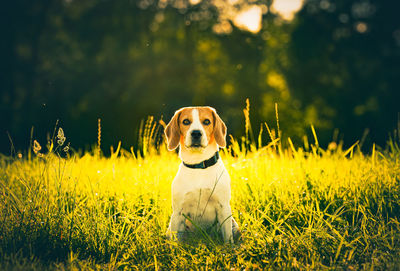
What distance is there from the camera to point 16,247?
11.3ft

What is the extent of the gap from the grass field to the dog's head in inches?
31.8

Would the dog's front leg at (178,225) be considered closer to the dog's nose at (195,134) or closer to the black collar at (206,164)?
the black collar at (206,164)

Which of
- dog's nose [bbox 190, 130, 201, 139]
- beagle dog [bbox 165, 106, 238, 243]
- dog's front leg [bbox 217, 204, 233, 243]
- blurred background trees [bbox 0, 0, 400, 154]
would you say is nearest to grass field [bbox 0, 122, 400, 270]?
dog's front leg [bbox 217, 204, 233, 243]

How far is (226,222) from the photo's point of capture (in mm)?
3523

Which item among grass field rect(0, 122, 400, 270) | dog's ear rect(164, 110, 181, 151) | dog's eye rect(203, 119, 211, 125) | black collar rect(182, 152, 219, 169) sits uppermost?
dog's eye rect(203, 119, 211, 125)

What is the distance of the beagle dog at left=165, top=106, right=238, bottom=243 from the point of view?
351 centimetres

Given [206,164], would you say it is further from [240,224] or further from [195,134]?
[240,224]

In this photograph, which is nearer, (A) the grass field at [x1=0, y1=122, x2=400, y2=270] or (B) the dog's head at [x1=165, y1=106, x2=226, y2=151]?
(A) the grass field at [x1=0, y1=122, x2=400, y2=270]

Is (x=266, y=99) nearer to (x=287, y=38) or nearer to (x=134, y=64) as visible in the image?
(x=287, y=38)

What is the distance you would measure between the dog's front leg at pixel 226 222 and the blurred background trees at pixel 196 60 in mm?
10564

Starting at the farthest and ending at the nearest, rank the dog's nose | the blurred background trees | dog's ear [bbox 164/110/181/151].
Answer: the blurred background trees
dog's ear [bbox 164/110/181/151]
the dog's nose

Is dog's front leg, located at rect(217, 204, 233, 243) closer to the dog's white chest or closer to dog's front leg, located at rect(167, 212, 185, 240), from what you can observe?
the dog's white chest

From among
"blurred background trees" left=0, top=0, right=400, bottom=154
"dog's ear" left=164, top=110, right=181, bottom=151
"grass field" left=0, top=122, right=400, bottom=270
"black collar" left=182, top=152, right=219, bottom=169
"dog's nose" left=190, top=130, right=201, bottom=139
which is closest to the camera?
"grass field" left=0, top=122, right=400, bottom=270

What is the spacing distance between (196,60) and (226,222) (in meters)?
14.7
